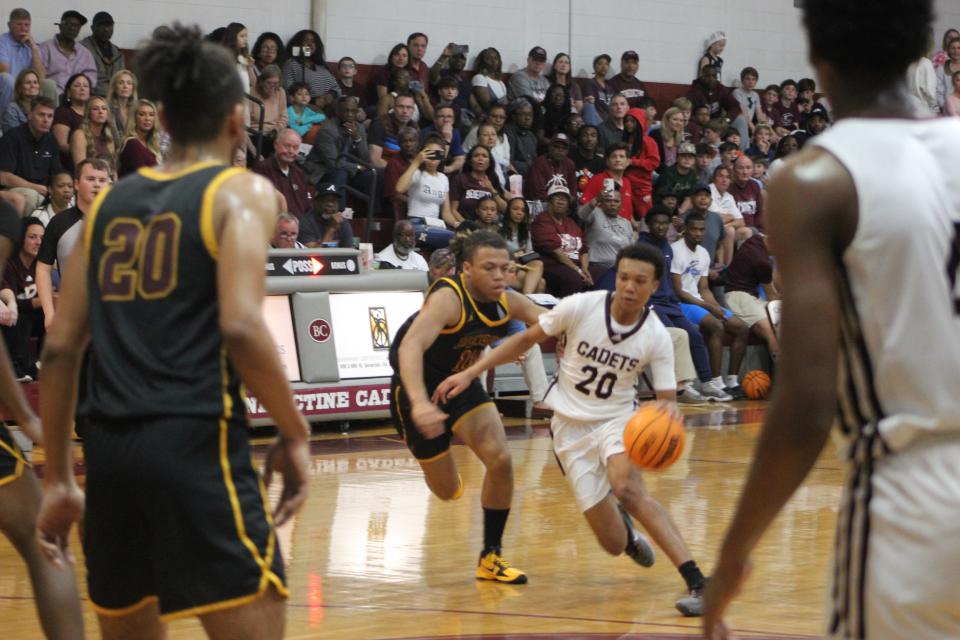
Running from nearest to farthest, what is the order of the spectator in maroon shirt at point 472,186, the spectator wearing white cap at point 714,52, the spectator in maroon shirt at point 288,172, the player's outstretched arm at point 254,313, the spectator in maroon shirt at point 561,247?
1. the player's outstretched arm at point 254,313
2. the spectator in maroon shirt at point 288,172
3. the spectator in maroon shirt at point 561,247
4. the spectator in maroon shirt at point 472,186
5. the spectator wearing white cap at point 714,52

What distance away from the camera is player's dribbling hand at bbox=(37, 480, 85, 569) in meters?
3.15

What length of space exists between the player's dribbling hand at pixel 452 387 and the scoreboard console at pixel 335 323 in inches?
191

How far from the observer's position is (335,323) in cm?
1134

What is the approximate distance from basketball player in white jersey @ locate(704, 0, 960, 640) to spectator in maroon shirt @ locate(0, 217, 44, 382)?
872 cm

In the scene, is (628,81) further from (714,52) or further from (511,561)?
(511,561)

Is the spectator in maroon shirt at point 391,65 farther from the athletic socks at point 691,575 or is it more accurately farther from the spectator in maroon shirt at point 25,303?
the athletic socks at point 691,575

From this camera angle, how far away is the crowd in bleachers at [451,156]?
11.9m

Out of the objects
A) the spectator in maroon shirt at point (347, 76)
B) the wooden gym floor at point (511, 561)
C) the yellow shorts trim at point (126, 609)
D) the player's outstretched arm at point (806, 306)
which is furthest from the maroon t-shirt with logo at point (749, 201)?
the player's outstretched arm at point (806, 306)

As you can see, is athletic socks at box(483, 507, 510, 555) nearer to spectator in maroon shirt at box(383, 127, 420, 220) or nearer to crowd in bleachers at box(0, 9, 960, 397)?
crowd in bleachers at box(0, 9, 960, 397)

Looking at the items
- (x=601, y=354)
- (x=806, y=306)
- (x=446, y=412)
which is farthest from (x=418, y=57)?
(x=806, y=306)

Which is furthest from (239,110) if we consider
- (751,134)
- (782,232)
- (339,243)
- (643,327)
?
(751,134)

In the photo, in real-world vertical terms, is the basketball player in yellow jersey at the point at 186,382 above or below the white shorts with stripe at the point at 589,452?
above

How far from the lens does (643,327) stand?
636cm

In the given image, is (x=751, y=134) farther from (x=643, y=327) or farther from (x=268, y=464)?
(x=268, y=464)
